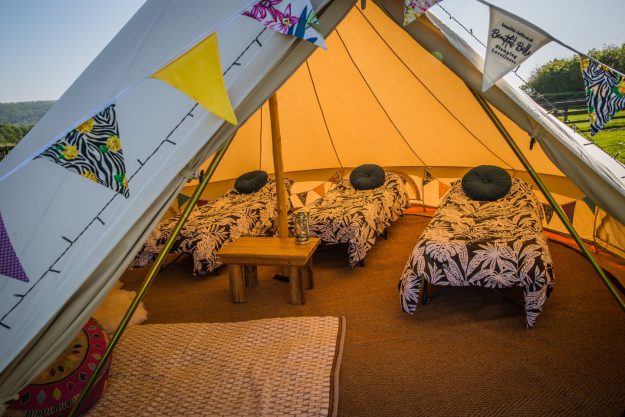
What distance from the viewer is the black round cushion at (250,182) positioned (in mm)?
5059

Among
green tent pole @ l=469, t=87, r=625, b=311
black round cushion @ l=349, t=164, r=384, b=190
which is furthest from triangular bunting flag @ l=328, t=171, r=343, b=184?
green tent pole @ l=469, t=87, r=625, b=311

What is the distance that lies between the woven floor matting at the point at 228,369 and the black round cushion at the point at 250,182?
230 cm

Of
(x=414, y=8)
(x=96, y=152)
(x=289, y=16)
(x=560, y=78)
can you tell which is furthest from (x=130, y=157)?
(x=560, y=78)

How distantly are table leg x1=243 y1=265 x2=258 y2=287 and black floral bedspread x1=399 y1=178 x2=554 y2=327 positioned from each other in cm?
127

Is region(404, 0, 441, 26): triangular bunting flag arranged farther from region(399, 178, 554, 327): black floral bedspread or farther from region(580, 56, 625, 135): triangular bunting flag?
region(399, 178, 554, 327): black floral bedspread

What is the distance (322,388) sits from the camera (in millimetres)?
2201

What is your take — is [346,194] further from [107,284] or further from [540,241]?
[107,284]

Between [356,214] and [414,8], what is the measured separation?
7.29 ft

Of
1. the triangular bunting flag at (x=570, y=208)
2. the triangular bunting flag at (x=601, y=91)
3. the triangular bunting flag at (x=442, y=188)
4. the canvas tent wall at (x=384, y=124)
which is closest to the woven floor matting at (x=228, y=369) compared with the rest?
the triangular bunting flag at (x=601, y=91)

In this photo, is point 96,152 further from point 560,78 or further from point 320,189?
point 320,189

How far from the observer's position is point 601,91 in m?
1.87

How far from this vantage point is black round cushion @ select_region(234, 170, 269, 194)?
5.06 metres

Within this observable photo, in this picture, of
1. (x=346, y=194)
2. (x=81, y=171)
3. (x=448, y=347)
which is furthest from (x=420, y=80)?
(x=81, y=171)

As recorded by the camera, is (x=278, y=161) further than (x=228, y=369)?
Yes
